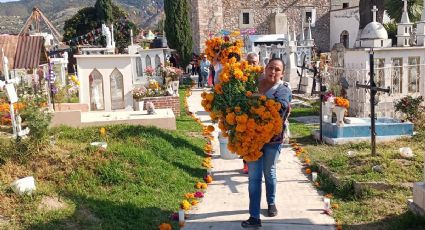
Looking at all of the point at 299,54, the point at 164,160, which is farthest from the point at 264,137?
the point at 299,54

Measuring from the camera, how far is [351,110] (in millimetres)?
13125

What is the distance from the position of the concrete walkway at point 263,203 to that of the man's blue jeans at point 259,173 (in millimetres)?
281

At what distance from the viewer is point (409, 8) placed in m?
28.7

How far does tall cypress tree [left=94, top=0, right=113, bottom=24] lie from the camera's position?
140 feet

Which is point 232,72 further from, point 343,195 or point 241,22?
point 241,22

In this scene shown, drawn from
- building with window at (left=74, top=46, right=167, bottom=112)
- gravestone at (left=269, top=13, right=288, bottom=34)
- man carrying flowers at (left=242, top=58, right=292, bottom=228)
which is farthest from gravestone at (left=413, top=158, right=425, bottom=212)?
gravestone at (left=269, top=13, right=288, bottom=34)

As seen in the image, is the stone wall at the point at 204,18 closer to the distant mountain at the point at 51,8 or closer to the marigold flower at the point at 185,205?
the marigold flower at the point at 185,205

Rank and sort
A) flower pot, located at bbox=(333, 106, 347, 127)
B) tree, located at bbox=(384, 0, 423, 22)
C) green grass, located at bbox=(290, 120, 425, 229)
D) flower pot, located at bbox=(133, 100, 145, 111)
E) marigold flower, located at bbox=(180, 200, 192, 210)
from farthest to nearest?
1. tree, located at bbox=(384, 0, 423, 22)
2. flower pot, located at bbox=(133, 100, 145, 111)
3. flower pot, located at bbox=(333, 106, 347, 127)
4. marigold flower, located at bbox=(180, 200, 192, 210)
5. green grass, located at bbox=(290, 120, 425, 229)

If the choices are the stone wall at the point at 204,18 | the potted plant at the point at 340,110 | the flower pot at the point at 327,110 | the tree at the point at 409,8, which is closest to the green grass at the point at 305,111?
the flower pot at the point at 327,110

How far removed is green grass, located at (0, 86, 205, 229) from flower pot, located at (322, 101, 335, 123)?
3590 millimetres

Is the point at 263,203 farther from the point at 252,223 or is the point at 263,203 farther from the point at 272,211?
the point at 252,223

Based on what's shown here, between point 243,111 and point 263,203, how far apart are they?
170cm

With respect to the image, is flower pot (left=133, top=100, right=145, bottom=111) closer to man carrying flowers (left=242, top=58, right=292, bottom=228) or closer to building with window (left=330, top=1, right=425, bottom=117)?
building with window (left=330, top=1, right=425, bottom=117)

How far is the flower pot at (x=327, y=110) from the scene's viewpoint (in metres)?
10.2
